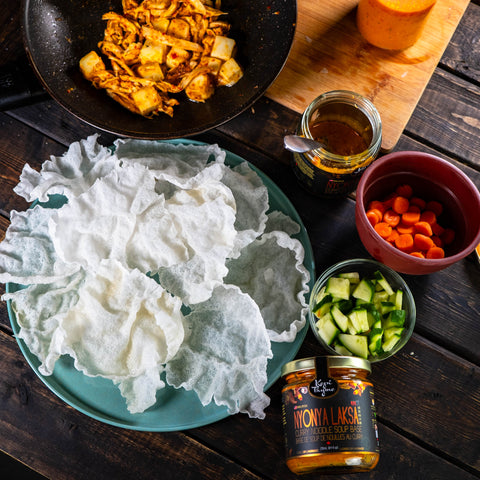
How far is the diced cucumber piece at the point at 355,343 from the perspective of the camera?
98 centimetres

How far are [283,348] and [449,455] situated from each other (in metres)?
0.41

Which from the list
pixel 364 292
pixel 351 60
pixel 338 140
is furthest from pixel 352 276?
pixel 351 60

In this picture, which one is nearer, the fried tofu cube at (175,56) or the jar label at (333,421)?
the jar label at (333,421)

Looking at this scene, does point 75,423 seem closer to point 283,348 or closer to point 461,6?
point 283,348

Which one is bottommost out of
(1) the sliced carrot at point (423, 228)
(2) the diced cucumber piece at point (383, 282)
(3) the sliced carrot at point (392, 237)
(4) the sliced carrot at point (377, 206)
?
(2) the diced cucumber piece at point (383, 282)

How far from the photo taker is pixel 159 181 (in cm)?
106

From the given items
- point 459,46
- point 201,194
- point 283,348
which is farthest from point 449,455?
point 459,46

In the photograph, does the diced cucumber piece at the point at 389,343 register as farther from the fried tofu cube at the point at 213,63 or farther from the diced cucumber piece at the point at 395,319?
the fried tofu cube at the point at 213,63

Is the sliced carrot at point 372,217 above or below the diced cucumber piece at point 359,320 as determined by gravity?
above

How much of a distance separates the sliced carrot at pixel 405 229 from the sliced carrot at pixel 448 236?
2.7 inches

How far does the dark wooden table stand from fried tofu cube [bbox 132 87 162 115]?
0.15 m

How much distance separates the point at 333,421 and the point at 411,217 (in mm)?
409

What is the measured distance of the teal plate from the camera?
39.9 inches

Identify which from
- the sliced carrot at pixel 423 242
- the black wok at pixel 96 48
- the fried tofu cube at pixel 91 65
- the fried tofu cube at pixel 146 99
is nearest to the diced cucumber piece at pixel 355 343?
the sliced carrot at pixel 423 242
